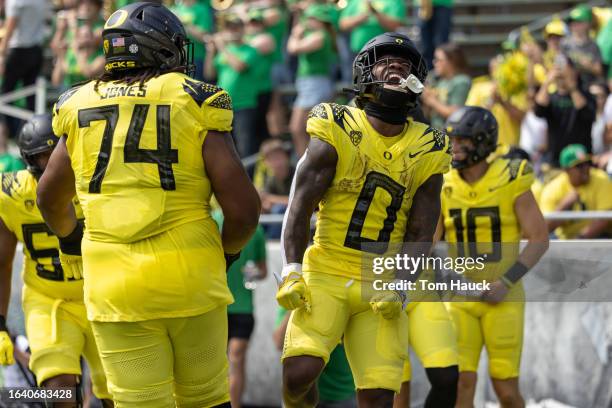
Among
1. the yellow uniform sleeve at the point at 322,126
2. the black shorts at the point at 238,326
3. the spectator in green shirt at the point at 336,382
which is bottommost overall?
the spectator in green shirt at the point at 336,382

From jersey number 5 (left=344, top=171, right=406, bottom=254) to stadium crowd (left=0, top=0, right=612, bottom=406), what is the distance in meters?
4.61

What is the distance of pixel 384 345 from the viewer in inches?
→ 232

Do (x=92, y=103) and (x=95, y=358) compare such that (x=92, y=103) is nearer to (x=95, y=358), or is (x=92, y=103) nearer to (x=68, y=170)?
(x=68, y=170)

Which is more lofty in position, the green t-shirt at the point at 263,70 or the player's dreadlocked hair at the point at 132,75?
the green t-shirt at the point at 263,70

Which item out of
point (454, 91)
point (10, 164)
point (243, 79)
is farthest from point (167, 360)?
point (243, 79)

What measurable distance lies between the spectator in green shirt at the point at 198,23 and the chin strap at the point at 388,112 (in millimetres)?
6918

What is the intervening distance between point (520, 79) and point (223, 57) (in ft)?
9.97

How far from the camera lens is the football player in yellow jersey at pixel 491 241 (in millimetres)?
7605

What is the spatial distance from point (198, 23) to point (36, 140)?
620 cm

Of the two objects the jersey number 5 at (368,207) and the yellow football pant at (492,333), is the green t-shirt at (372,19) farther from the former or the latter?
the jersey number 5 at (368,207)

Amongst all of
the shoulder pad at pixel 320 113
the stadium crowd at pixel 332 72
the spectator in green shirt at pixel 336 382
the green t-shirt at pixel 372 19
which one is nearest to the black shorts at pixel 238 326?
the spectator in green shirt at pixel 336 382

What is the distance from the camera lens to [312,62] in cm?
1212

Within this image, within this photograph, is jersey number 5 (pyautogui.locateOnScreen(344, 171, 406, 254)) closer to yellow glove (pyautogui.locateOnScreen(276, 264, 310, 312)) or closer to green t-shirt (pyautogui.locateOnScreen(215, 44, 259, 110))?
yellow glove (pyautogui.locateOnScreen(276, 264, 310, 312))

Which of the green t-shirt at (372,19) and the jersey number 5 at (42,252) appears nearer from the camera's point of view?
the jersey number 5 at (42,252)
